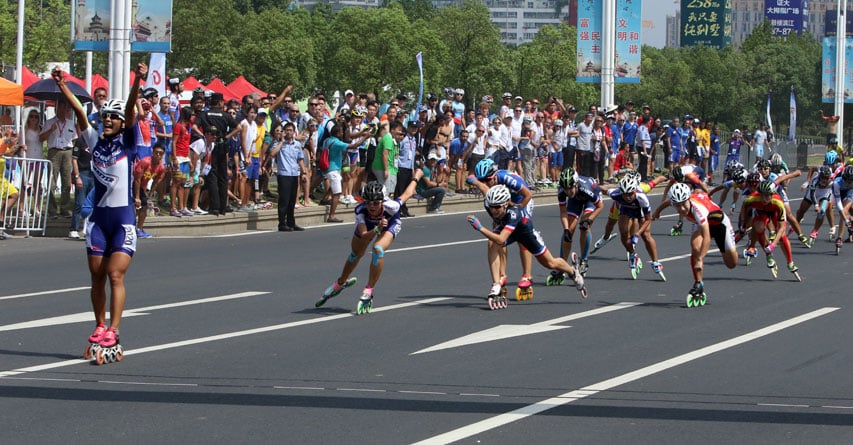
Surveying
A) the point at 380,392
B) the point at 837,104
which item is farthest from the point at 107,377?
the point at 837,104

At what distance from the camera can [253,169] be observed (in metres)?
25.0

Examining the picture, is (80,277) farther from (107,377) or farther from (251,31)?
(251,31)

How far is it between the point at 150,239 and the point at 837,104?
50.1 metres

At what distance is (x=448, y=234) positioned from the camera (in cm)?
2478

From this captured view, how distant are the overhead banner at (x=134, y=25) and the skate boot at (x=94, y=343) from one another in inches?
540

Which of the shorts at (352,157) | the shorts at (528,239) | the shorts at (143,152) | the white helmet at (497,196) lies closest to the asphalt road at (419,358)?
the shorts at (528,239)

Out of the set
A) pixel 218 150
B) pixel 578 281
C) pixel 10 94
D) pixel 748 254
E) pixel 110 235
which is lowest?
pixel 578 281

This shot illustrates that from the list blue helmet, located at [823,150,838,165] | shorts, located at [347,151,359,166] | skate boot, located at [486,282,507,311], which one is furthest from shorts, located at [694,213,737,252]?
blue helmet, located at [823,150,838,165]

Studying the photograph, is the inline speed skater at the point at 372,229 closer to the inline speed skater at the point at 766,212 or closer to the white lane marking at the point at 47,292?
the white lane marking at the point at 47,292

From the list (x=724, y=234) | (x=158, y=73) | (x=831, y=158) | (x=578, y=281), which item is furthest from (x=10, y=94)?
(x=831, y=158)

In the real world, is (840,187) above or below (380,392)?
above

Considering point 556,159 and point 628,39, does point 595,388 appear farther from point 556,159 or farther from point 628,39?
point 628,39

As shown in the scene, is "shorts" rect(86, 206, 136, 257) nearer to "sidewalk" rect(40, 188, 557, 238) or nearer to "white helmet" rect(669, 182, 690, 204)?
"white helmet" rect(669, 182, 690, 204)

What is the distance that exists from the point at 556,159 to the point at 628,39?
27.1 feet
